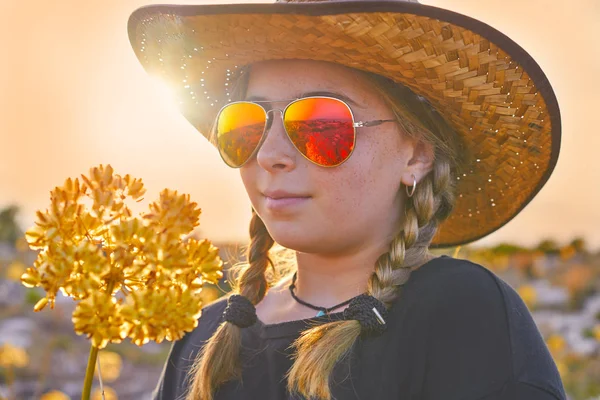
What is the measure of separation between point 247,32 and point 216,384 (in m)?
1.06

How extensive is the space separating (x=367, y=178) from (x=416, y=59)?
0.36 m

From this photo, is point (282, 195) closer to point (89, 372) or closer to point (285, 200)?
point (285, 200)

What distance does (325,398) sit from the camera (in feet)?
6.52

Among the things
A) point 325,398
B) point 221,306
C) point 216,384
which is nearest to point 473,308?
point 325,398

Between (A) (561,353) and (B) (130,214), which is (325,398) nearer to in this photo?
(B) (130,214)

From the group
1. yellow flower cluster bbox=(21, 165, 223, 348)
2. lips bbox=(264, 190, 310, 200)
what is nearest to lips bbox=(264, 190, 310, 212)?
lips bbox=(264, 190, 310, 200)

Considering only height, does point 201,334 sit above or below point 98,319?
below

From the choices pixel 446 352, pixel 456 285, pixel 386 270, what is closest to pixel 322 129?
pixel 386 270

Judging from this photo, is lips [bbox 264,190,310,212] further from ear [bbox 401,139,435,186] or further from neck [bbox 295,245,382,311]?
ear [bbox 401,139,435,186]

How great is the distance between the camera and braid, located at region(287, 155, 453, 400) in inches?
80.0

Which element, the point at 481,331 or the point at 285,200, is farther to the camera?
the point at 285,200

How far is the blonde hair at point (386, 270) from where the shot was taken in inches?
81.0

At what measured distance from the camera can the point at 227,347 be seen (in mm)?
2340

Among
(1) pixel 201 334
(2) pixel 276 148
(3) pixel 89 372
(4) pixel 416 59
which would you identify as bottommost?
(1) pixel 201 334
